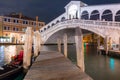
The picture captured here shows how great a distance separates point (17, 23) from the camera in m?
29.3

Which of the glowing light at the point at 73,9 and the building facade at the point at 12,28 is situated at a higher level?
the glowing light at the point at 73,9

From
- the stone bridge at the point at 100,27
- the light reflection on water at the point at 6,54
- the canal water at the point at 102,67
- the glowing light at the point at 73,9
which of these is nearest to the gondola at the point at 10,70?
the canal water at the point at 102,67

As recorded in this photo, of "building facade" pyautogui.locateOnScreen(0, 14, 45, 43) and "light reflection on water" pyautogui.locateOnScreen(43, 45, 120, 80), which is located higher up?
"building facade" pyautogui.locateOnScreen(0, 14, 45, 43)

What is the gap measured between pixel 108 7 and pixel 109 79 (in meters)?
11.2

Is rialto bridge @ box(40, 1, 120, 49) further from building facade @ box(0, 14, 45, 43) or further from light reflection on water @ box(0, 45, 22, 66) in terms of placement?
building facade @ box(0, 14, 45, 43)

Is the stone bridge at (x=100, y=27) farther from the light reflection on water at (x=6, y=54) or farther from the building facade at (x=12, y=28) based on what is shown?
the building facade at (x=12, y=28)

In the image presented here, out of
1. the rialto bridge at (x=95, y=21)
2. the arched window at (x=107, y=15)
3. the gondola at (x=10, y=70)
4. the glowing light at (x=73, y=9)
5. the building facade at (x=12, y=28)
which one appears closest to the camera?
the gondola at (x=10, y=70)

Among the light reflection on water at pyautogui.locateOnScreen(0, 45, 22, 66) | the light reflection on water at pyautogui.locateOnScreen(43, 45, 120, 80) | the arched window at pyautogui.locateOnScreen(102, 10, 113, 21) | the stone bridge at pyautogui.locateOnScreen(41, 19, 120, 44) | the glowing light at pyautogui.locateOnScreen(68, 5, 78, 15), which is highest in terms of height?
the glowing light at pyautogui.locateOnScreen(68, 5, 78, 15)

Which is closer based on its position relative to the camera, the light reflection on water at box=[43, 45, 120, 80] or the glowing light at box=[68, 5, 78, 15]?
the light reflection on water at box=[43, 45, 120, 80]

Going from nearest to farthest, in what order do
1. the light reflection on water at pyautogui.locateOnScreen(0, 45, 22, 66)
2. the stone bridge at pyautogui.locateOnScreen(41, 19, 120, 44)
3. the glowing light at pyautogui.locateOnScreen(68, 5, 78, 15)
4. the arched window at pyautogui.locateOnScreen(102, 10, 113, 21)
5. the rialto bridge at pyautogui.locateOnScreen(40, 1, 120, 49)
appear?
the light reflection on water at pyautogui.locateOnScreen(0, 45, 22, 66) → the stone bridge at pyautogui.locateOnScreen(41, 19, 120, 44) → the rialto bridge at pyautogui.locateOnScreen(40, 1, 120, 49) → the arched window at pyautogui.locateOnScreen(102, 10, 113, 21) → the glowing light at pyautogui.locateOnScreen(68, 5, 78, 15)

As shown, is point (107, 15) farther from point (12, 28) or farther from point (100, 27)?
point (12, 28)

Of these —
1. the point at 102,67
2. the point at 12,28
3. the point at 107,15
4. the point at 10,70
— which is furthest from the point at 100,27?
the point at 12,28

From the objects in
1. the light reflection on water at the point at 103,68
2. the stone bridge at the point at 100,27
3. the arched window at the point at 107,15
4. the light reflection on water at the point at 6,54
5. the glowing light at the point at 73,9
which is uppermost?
the glowing light at the point at 73,9

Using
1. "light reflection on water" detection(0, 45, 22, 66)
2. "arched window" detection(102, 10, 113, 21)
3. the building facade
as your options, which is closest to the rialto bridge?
"arched window" detection(102, 10, 113, 21)
